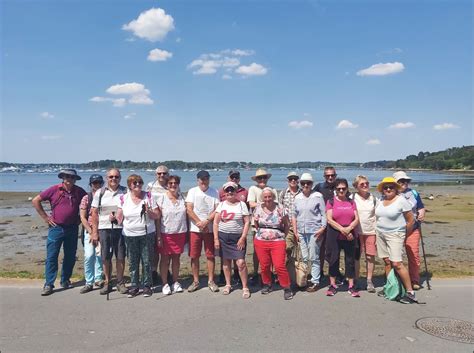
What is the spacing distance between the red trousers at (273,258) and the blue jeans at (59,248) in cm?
331

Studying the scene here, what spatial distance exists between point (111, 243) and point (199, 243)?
1.49m

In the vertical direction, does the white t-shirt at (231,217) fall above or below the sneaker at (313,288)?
above

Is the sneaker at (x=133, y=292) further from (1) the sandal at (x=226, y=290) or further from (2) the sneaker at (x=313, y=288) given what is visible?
(2) the sneaker at (x=313, y=288)

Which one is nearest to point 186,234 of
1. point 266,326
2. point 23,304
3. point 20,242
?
point 266,326

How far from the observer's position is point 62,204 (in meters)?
6.30

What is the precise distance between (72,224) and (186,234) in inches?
80.6

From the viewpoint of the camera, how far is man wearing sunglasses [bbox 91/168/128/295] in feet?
20.0

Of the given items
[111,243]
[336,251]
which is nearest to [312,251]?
[336,251]

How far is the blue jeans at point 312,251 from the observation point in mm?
6051

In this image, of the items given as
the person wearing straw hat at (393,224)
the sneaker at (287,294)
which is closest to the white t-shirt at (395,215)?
the person wearing straw hat at (393,224)

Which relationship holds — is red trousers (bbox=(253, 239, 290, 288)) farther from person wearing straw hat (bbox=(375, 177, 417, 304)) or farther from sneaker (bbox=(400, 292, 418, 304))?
sneaker (bbox=(400, 292, 418, 304))

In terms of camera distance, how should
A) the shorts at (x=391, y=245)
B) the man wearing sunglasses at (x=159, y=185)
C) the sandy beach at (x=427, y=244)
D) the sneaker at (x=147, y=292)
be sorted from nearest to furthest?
the shorts at (x=391, y=245) → the sneaker at (x=147, y=292) → the man wearing sunglasses at (x=159, y=185) → the sandy beach at (x=427, y=244)

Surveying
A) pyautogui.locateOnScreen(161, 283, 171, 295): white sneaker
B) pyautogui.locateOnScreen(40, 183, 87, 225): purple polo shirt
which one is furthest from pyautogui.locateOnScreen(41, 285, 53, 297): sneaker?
pyautogui.locateOnScreen(161, 283, 171, 295): white sneaker

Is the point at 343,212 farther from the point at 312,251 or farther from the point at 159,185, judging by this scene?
the point at 159,185
